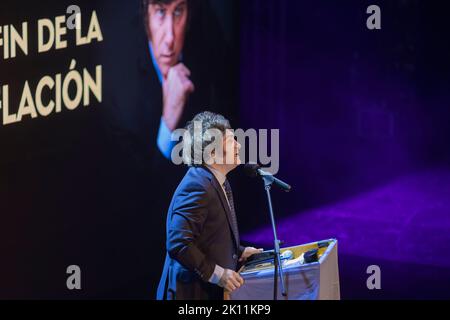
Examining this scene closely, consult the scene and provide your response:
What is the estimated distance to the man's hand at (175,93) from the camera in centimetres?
505

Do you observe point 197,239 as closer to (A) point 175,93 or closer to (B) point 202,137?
A: (B) point 202,137

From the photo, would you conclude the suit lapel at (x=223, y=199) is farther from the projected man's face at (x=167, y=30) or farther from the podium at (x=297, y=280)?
the projected man's face at (x=167, y=30)

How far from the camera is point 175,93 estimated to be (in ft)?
16.8

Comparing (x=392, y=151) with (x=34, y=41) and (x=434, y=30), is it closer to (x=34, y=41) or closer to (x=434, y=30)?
(x=434, y=30)

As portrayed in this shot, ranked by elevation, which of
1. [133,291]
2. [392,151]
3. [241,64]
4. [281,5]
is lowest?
[133,291]

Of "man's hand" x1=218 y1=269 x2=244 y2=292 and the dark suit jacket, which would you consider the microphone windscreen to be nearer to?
the dark suit jacket

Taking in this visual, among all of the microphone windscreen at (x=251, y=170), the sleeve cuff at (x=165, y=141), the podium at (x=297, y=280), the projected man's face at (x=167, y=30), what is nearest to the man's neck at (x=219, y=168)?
the microphone windscreen at (x=251, y=170)

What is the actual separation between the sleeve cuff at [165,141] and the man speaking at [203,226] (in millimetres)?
1938

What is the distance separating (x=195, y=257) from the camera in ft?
9.15

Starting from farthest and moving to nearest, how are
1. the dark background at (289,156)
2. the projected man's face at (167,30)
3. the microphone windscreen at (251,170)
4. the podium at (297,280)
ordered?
the projected man's face at (167,30) → the dark background at (289,156) → the microphone windscreen at (251,170) → the podium at (297,280)

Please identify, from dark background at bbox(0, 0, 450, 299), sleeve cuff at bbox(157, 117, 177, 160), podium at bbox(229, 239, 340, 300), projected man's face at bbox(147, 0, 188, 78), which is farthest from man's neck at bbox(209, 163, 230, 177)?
projected man's face at bbox(147, 0, 188, 78)

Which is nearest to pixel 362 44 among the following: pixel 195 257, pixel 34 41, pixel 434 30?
pixel 434 30

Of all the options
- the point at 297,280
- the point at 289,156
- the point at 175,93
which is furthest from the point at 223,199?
the point at 289,156
